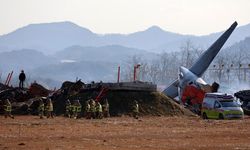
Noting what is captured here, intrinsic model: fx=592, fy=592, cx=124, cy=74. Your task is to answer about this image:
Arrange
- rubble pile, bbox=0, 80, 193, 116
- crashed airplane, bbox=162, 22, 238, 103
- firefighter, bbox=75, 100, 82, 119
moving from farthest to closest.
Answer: crashed airplane, bbox=162, 22, 238, 103 < rubble pile, bbox=0, 80, 193, 116 < firefighter, bbox=75, 100, 82, 119

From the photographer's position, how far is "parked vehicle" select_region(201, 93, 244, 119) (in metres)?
45.9

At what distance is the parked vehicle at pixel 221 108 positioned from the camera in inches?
1807

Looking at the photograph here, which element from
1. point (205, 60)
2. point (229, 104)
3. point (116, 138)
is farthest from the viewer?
point (205, 60)

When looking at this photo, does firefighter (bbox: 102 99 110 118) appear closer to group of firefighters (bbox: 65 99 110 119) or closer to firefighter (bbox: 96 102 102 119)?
group of firefighters (bbox: 65 99 110 119)

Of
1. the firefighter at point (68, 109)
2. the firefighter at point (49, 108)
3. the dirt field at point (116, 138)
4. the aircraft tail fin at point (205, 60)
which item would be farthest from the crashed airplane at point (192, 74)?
the dirt field at point (116, 138)

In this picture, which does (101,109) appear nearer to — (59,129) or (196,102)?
(59,129)

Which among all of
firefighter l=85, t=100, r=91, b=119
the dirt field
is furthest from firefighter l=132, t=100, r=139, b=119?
the dirt field

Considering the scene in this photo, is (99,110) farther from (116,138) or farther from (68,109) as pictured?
(116,138)

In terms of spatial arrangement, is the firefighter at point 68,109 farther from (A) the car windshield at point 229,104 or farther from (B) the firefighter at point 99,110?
(A) the car windshield at point 229,104

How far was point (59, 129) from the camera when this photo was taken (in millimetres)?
33125

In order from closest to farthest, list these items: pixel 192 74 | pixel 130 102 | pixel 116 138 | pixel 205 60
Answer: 1. pixel 116 138
2. pixel 130 102
3. pixel 192 74
4. pixel 205 60

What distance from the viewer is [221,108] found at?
46031 millimetres

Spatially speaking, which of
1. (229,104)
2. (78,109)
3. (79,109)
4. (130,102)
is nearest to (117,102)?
(130,102)

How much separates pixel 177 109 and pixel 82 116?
9.64 metres
